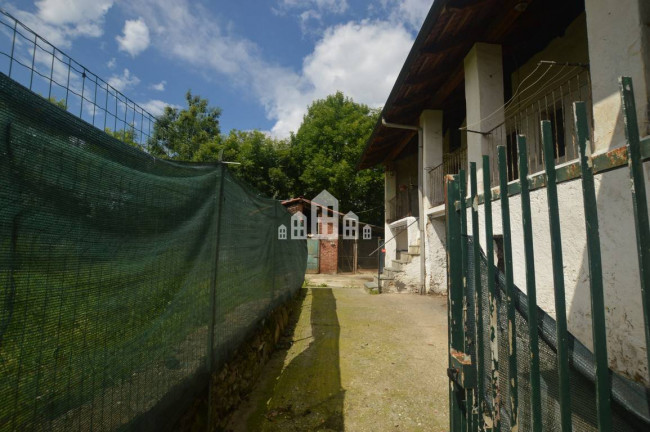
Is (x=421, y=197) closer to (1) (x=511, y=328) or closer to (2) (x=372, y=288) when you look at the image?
(2) (x=372, y=288)

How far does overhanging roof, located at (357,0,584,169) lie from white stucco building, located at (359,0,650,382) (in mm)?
21

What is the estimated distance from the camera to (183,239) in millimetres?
1955

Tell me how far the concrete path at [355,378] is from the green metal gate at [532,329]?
126 centimetres

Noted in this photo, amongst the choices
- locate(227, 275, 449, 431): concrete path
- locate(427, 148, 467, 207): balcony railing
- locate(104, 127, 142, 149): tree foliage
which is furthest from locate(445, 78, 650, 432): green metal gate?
locate(427, 148, 467, 207): balcony railing

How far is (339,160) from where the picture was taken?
1916 cm

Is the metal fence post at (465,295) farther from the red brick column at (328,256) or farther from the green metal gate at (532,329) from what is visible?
the red brick column at (328,256)

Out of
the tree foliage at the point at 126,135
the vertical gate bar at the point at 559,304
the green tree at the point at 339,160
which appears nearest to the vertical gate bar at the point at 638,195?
the vertical gate bar at the point at 559,304

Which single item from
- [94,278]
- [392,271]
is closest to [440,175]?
[392,271]

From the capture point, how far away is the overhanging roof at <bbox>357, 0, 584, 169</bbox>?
175 inches

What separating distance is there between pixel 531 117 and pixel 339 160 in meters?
13.7

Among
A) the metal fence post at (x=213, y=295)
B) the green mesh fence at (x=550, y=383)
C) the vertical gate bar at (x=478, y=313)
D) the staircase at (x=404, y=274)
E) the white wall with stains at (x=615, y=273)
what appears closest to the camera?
the green mesh fence at (x=550, y=383)

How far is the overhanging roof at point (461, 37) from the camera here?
4449 mm

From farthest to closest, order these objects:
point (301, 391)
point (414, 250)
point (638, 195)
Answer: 1. point (414, 250)
2. point (301, 391)
3. point (638, 195)

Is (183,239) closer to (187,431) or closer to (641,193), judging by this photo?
(187,431)
